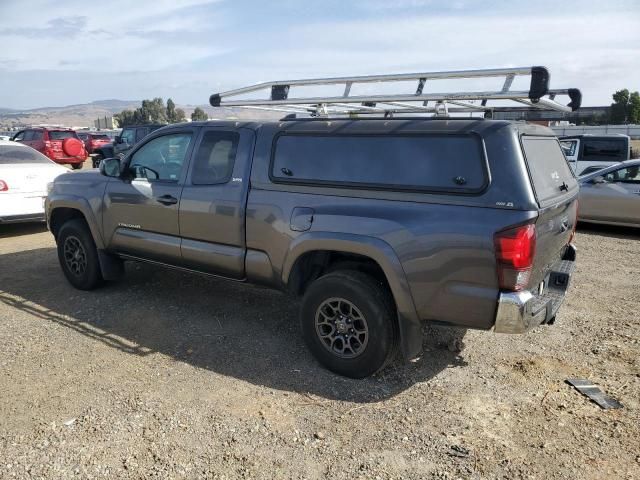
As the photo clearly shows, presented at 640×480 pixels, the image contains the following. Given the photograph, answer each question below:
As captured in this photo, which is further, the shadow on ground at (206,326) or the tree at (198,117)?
the tree at (198,117)

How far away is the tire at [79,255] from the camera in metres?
5.46

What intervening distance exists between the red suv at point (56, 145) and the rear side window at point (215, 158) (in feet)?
56.8

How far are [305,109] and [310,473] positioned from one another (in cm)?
308

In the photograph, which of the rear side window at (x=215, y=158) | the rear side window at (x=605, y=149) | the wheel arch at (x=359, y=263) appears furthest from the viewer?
the rear side window at (x=605, y=149)

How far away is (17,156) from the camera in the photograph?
29.4 feet

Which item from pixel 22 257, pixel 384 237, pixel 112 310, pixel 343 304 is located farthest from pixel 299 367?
pixel 22 257

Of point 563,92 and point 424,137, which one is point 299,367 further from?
point 563,92

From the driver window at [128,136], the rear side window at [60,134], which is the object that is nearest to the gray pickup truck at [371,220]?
the driver window at [128,136]

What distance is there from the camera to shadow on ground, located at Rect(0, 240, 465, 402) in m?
3.82

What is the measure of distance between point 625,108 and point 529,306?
65.3 metres

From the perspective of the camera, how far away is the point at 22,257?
721 centimetres

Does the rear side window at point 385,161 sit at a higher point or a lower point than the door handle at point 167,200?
higher

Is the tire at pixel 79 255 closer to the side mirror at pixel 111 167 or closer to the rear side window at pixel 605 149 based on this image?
the side mirror at pixel 111 167

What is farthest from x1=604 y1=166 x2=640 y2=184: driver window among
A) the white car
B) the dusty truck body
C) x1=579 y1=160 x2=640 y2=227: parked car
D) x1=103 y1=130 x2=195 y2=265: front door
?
the white car
